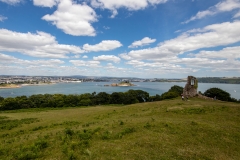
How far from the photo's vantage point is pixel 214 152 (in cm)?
669

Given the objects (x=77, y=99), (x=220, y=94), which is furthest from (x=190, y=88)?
(x=77, y=99)

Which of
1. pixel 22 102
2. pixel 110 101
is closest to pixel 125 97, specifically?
pixel 110 101

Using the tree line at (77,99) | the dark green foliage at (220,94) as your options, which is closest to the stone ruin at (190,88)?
the tree line at (77,99)

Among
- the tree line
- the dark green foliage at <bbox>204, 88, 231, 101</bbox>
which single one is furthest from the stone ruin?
the dark green foliage at <bbox>204, 88, 231, 101</bbox>

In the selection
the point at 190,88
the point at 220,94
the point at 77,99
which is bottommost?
the point at 77,99

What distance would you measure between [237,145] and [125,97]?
50184mm

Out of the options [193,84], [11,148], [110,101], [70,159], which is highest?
[193,84]

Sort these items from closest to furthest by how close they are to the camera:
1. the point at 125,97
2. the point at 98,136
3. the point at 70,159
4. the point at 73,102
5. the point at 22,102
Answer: the point at 70,159
the point at 98,136
the point at 22,102
the point at 73,102
the point at 125,97

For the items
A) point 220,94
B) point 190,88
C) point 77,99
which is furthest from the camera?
point 77,99

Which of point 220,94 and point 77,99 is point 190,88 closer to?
point 220,94

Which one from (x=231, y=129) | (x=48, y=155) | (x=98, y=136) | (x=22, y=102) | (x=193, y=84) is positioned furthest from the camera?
(x=22, y=102)

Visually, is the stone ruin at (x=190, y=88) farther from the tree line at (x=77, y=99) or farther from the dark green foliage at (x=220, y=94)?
the dark green foliage at (x=220, y=94)

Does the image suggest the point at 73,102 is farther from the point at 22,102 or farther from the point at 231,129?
the point at 231,129

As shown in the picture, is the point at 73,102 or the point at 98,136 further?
the point at 73,102
